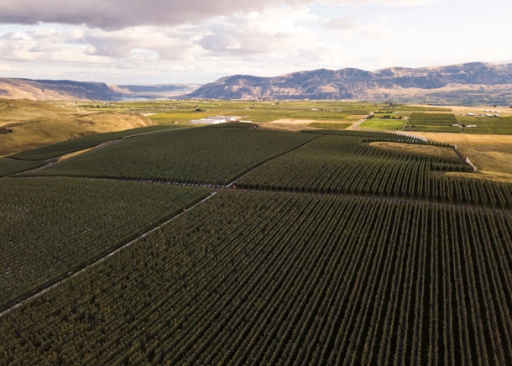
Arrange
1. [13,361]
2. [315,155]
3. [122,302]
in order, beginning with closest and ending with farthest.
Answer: [13,361]
[122,302]
[315,155]

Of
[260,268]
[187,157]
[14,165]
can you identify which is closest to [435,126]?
[187,157]

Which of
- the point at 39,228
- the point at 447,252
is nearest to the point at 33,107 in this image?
the point at 39,228

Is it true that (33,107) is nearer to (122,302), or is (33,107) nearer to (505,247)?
(122,302)

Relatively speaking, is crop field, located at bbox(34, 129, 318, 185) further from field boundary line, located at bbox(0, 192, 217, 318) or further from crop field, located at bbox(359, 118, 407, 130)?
crop field, located at bbox(359, 118, 407, 130)

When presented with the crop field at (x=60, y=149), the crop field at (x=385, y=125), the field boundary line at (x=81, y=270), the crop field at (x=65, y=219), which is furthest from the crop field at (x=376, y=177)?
the crop field at (x=60, y=149)

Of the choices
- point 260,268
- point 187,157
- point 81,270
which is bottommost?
point 81,270

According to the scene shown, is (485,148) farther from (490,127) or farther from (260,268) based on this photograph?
(260,268)
